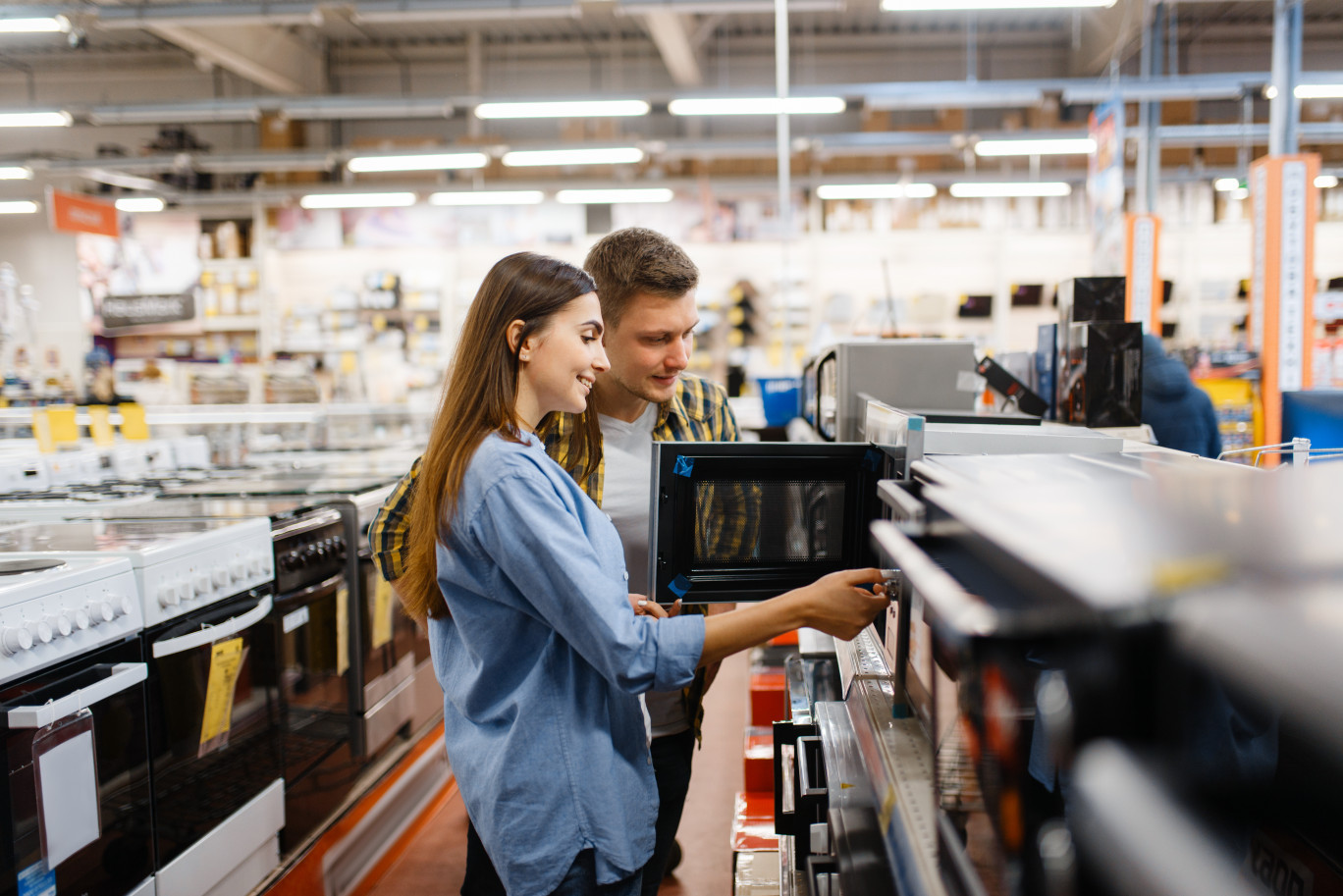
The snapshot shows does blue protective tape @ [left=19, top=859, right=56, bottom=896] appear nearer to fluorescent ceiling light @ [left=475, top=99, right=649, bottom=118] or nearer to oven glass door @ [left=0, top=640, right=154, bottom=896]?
oven glass door @ [left=0, top=640, right=154, bottom=896]

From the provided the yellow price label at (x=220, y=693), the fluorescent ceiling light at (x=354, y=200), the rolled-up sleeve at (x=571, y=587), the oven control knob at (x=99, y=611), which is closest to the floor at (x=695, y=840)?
the yellow price label at (x=220, y=693)

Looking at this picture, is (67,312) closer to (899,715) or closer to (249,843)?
(249,843)

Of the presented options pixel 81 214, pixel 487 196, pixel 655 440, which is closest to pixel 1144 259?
pixel 487 196

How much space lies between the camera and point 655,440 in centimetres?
173

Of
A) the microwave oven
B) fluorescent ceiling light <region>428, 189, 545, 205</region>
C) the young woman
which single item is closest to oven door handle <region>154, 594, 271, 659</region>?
the young woman

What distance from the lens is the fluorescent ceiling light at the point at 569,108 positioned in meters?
6.70

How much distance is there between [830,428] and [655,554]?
4.81 feet

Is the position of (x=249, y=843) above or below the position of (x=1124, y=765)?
below

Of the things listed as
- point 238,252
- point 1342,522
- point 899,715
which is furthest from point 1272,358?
point 238,252

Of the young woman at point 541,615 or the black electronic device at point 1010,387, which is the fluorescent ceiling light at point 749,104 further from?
the young woman at point 541,615

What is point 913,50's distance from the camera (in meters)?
11.3

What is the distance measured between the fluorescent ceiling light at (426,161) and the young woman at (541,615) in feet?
23.6

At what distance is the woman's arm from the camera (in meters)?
1.24

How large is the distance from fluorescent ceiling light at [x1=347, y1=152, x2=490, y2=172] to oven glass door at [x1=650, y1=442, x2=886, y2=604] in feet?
23.6
